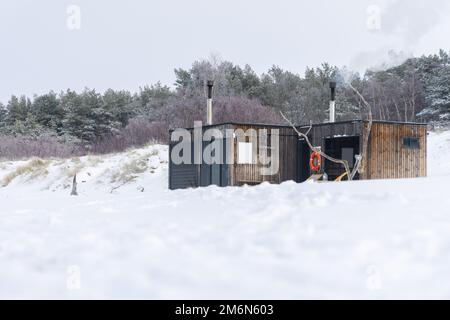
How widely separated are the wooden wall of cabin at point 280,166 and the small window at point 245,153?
9 cm

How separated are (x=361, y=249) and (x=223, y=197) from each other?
353cm

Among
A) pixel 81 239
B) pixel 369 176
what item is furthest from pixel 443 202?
pixel 369 176

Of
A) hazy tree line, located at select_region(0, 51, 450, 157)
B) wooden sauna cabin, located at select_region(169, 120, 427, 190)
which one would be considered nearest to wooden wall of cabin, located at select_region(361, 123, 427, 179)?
wooden sauna cabin, located at select_region(169, 120, 427, 190)

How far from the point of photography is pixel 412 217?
5957 millimetres

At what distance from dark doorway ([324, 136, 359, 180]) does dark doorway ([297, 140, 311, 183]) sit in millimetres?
872

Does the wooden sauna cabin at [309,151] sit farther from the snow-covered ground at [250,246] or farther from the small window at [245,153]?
the snow-covered ground at [250,246]

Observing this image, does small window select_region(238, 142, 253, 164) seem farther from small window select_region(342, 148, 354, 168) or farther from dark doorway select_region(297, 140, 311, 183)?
small window select_region(342, 148, 354, 168)

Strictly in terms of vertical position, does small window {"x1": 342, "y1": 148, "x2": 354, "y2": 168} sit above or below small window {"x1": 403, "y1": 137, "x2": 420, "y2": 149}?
below

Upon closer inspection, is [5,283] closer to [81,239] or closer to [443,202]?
[81,239]

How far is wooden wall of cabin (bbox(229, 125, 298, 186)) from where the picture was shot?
607 inches

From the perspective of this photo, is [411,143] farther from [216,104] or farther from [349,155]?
[216,104]

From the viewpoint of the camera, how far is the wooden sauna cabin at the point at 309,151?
49.9 feet
